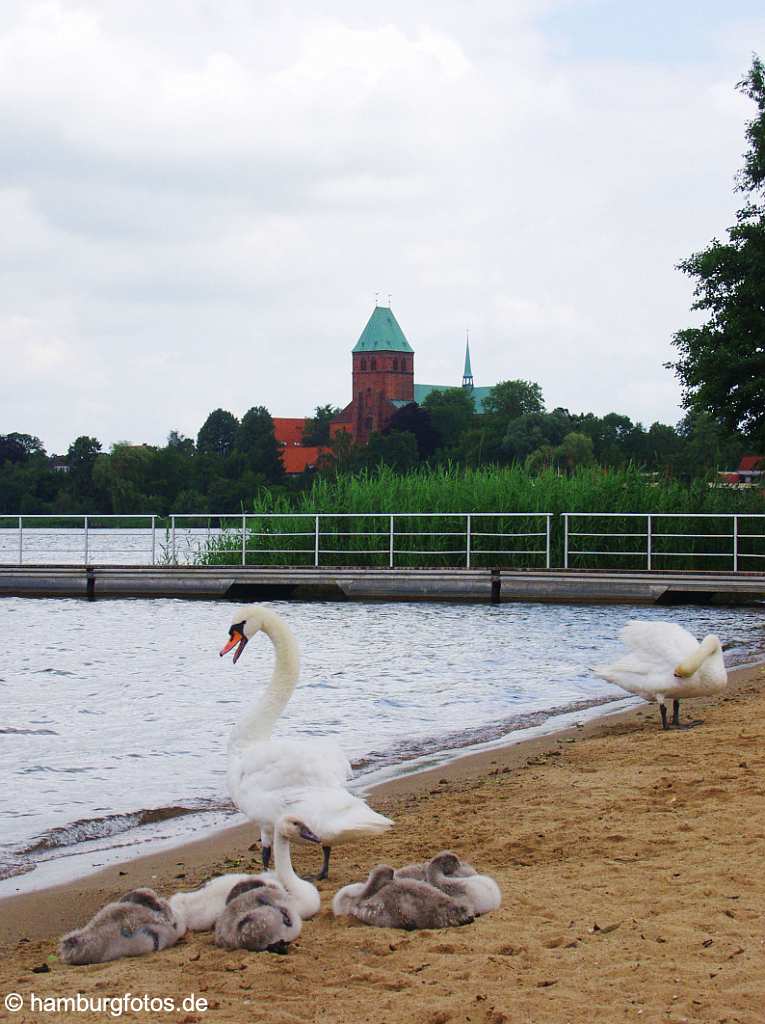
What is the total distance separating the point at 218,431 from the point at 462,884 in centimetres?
14164

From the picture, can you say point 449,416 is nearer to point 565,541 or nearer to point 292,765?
point 565,541

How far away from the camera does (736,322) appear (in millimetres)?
29422

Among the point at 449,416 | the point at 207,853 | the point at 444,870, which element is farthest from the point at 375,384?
the point at 444,870

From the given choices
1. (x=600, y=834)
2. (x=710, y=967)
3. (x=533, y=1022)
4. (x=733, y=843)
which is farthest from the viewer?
(x=600, y=834)

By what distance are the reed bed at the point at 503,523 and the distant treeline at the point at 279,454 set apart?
118 ft

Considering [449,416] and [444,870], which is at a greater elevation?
[449,416]

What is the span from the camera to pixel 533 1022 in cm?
366

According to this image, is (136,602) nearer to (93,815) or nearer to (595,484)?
(595,484)

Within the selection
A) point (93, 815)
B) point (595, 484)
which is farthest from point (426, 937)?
point (595, 484)

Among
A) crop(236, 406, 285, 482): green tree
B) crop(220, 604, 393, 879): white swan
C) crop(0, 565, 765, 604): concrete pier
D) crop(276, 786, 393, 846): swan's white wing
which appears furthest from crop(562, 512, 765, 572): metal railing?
crop(236, 406, 285, 482): green tree

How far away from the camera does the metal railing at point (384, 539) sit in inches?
1063

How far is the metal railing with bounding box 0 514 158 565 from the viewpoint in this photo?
31422 mm

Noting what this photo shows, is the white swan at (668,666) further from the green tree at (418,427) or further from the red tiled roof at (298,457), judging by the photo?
the red tiled roof at (298,457)

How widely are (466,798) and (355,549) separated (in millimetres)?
21139
